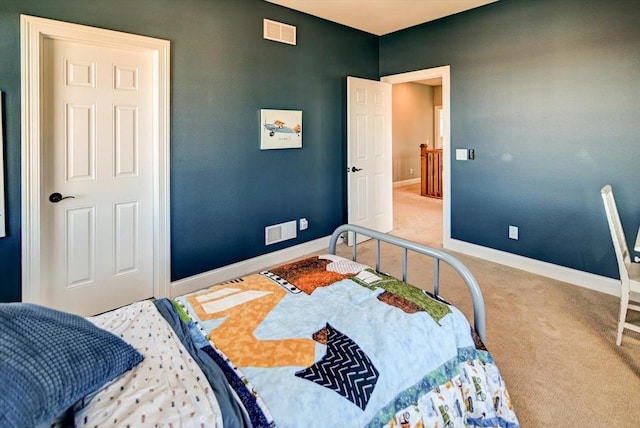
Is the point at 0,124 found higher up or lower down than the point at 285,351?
higher up

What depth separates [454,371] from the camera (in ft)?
4.47

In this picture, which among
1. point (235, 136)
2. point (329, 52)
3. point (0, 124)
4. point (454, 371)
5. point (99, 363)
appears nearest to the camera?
point (99, 363)

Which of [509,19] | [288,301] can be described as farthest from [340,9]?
[288,301]

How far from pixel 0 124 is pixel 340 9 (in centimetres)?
311

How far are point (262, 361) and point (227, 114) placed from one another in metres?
2.69

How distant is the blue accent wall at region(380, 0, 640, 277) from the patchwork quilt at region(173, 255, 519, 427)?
8.22 ft

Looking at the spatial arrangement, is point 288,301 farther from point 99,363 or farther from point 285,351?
point 99,363

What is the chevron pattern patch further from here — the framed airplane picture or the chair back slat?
the framed airplane picture

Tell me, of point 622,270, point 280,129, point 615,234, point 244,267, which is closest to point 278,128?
point 280,129

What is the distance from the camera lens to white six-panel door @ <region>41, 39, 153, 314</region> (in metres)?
2.57

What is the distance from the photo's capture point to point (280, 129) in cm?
379

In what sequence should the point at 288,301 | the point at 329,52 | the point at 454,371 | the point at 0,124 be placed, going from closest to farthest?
the point at 454,371
the point at 288,301
the point at 0,124
the point at 329,52

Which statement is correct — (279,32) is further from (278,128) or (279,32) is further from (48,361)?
(48,361)

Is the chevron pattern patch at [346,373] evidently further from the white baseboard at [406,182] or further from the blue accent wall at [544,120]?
the white baseboard at [406,182]
